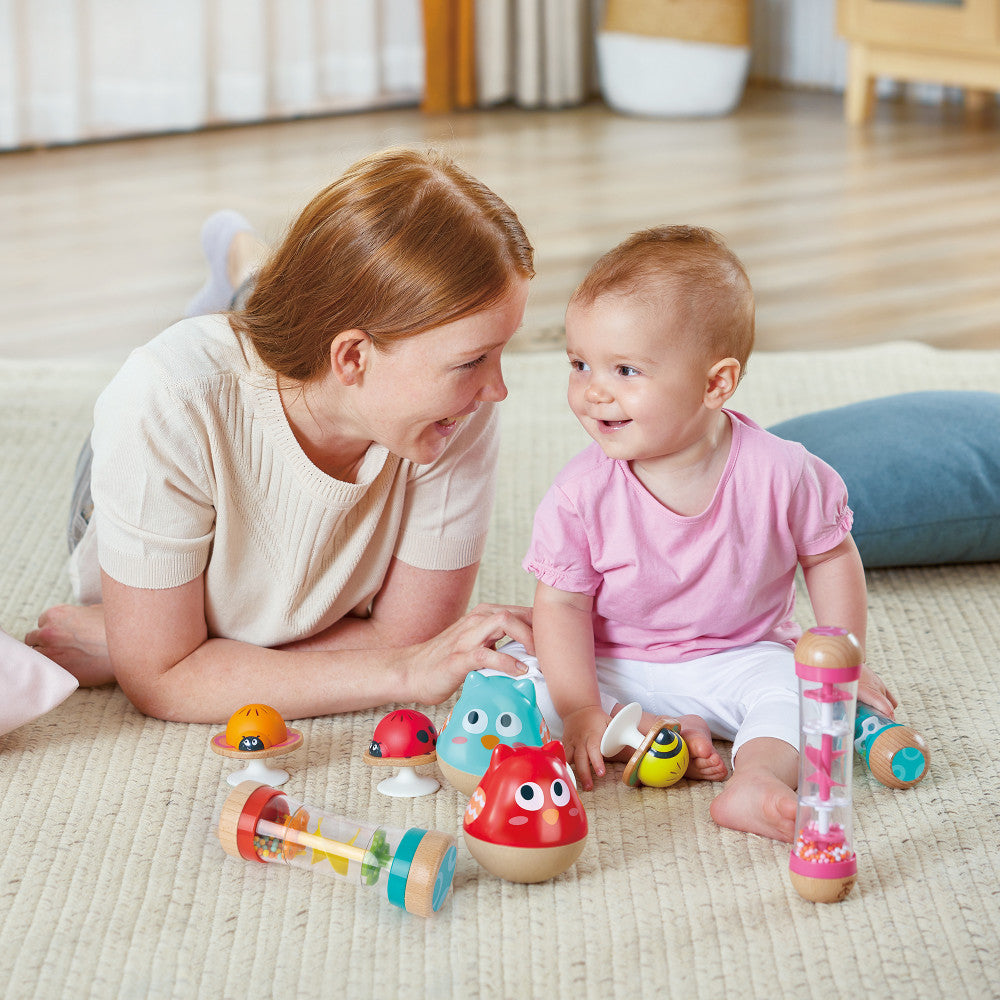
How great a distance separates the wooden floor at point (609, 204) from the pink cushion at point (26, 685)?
1.21 m

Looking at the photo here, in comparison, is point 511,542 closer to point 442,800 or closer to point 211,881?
point 442,800

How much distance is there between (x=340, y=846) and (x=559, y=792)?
6.1 inches

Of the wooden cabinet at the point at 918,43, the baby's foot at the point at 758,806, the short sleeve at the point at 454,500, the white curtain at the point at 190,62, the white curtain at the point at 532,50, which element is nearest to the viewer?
the baby's foot at the point at 758,806

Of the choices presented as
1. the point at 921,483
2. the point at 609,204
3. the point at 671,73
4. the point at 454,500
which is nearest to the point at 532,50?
the point at 671,73

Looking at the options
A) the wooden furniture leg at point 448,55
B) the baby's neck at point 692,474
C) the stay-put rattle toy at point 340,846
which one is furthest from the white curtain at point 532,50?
the stay-put rattle toy at point 340,846

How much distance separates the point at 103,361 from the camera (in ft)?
7.19

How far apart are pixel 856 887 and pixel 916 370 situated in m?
1.30

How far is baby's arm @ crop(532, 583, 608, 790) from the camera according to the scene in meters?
1.05

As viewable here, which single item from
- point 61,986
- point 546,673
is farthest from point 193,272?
point 61,986

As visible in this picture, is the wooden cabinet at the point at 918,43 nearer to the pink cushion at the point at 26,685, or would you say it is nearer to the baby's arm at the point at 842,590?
the baby's arm at the point at 842,590

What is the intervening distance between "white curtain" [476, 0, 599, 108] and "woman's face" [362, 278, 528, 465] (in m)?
3.63

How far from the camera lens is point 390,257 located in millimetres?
1000

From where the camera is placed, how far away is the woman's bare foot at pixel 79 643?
122 cm

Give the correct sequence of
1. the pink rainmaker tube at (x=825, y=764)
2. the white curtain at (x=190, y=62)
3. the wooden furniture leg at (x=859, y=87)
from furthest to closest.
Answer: the wooden furniture leg at (x=859, y=87)
the white curtain at (x=190, y=62)
the pink rainmaker tube at (x=825, y=764)
